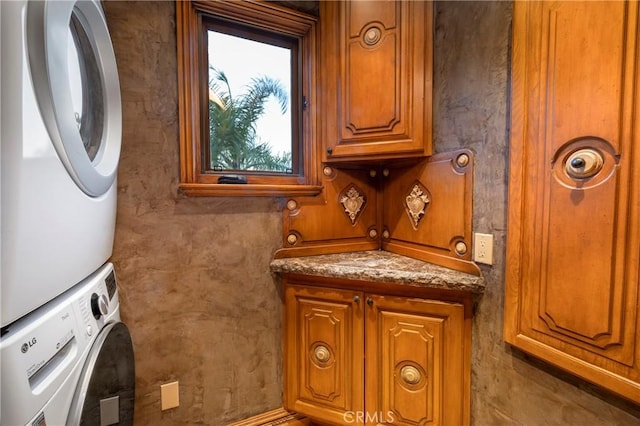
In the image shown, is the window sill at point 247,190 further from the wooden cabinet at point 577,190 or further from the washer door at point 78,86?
the wooden cabinet at point 577,190

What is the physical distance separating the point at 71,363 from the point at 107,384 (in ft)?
0.74

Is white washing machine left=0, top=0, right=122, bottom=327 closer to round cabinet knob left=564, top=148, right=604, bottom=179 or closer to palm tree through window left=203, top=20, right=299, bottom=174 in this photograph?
palm tree through window left=203, top=20, right=299, bottom=174

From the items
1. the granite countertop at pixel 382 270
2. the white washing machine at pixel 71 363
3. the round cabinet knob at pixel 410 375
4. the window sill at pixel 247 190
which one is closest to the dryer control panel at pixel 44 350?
the white washing machine at pixel 71 363

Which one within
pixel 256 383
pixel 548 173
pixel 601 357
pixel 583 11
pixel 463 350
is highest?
pixel 583 11

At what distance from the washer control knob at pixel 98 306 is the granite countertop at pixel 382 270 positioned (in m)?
0.68

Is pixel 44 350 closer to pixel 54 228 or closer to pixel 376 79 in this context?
pixel 54 228

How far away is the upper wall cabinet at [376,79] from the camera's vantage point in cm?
130

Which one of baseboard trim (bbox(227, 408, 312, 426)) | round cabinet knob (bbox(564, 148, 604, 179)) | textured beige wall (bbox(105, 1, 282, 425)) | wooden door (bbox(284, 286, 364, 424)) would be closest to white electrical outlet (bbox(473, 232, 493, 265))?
round cabinet knob (bbox(564, 148, 604, 179))

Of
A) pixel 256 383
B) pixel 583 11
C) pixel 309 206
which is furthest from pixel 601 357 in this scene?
pixel 256 383

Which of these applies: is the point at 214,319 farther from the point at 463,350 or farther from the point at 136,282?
A: the point at 463,350

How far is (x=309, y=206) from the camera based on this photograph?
5.04 feet

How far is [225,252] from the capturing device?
4.49ft

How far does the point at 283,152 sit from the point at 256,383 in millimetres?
1190

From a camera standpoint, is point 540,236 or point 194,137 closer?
point 540,236
